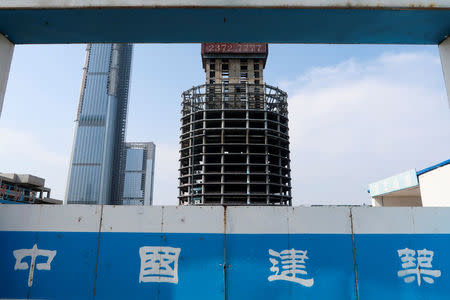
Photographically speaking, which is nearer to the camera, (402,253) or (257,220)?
(402,253)

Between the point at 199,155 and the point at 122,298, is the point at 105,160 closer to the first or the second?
the point at 199,155

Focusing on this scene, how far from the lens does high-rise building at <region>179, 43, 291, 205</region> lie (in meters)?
69.5

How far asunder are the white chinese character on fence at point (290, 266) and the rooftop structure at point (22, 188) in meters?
103

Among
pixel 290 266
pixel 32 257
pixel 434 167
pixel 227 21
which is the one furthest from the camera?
pixel 434 167

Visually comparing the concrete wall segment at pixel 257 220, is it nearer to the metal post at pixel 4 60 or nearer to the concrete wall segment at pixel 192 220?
the concrete wall segment at pixel 192 220

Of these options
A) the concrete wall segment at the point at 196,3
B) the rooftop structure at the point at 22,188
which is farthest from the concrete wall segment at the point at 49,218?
the rooftop structure at the point at 22,188

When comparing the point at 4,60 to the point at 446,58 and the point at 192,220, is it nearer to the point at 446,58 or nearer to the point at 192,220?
the point at 192,220

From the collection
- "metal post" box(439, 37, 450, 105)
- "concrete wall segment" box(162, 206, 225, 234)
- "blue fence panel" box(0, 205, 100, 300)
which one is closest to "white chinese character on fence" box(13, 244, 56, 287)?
"blue fence panel" box(0, 205, 100, 300)

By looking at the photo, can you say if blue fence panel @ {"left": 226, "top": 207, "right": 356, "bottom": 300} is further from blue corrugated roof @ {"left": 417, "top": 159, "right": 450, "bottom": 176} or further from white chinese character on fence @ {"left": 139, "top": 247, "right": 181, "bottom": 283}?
blue corrugated roof @ {"left": 417, "top": 159, "right": 450, "bottom": 176}

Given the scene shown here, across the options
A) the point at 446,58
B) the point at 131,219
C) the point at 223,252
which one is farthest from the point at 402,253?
the point at 131,219

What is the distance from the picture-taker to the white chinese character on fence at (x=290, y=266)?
6.29 m

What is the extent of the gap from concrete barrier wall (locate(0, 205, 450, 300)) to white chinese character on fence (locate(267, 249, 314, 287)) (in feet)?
0.07

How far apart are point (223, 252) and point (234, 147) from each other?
220 feet

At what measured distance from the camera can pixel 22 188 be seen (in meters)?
101
